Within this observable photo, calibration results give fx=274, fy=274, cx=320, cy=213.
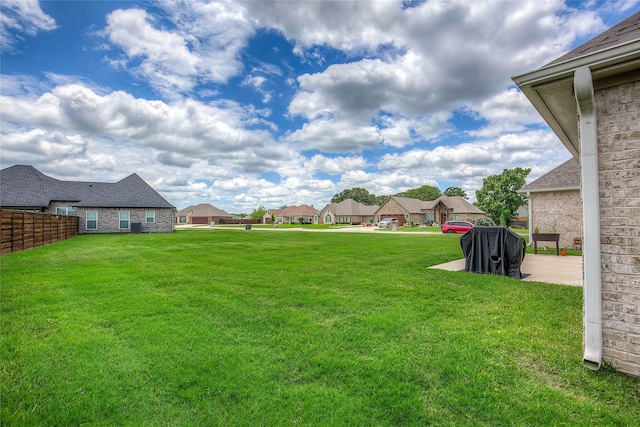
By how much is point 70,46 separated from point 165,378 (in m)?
11.5

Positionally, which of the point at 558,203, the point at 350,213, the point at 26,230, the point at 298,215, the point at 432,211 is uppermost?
the point at 432,211

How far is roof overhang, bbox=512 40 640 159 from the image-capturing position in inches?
106

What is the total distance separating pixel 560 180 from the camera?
13422 millimetres

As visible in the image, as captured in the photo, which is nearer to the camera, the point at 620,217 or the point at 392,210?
the point at 620,217

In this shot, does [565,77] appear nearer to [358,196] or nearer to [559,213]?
[559,213]

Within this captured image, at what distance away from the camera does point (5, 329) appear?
3865 millimetres

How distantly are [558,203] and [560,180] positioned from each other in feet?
3.69

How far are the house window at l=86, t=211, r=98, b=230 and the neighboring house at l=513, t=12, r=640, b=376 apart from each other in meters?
31.5

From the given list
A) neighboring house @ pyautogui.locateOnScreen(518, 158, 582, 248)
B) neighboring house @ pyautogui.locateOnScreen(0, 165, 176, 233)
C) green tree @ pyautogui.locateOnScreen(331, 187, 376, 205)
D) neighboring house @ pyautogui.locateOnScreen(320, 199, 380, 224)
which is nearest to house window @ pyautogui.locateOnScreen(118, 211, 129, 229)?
neighboring house @ pyautogui.locateOnScreen(0, 165, 176, 233)

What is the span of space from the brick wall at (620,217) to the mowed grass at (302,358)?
36 centimetres

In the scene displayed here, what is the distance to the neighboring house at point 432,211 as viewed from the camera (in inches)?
1969

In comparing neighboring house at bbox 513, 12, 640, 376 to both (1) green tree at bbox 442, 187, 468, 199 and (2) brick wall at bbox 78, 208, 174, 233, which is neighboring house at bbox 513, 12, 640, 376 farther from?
(1) green tree at bbox 442, 187, 468, 199

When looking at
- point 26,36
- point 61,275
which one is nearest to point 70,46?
point 26,36

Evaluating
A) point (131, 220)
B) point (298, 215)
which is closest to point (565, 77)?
point (131, 220)
